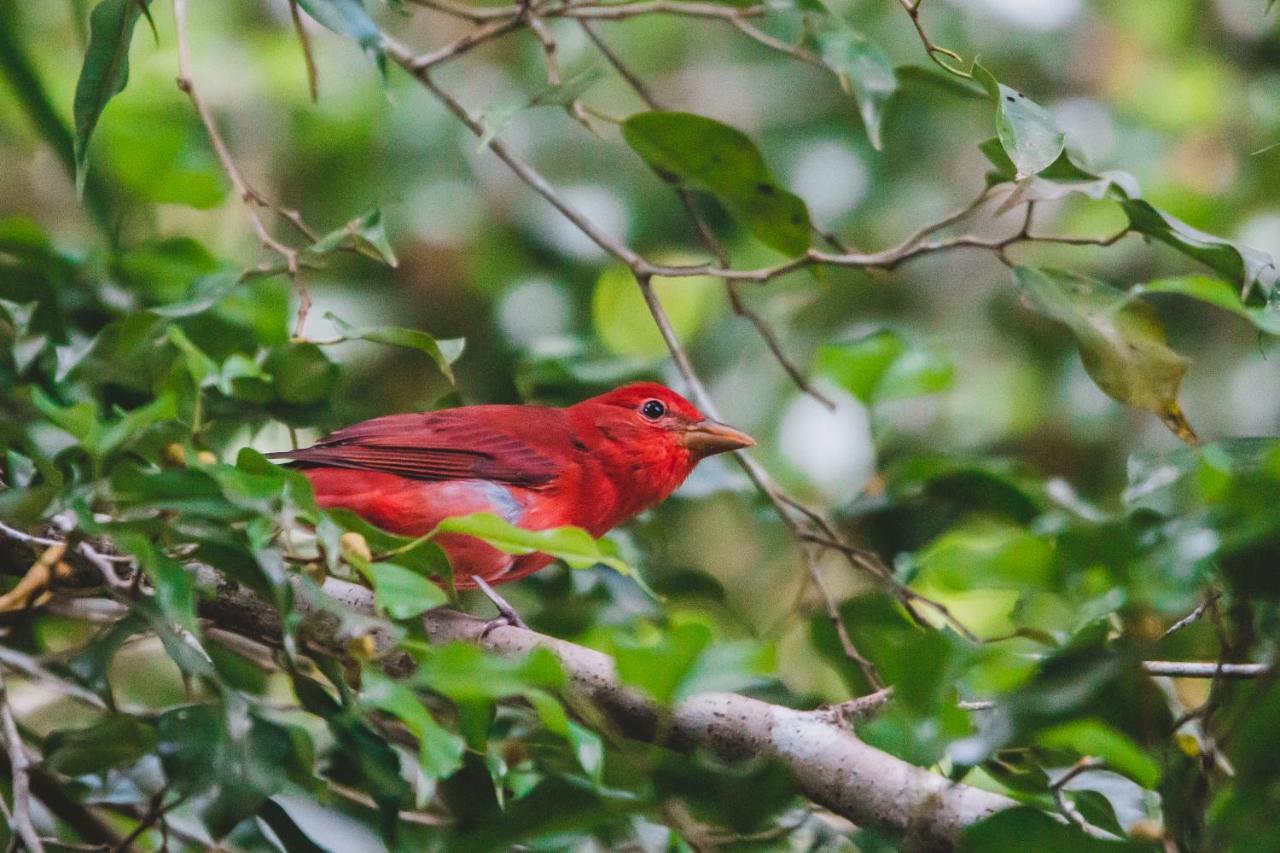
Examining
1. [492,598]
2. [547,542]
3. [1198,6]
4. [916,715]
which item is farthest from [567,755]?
[1198,6]

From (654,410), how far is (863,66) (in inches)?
56.3

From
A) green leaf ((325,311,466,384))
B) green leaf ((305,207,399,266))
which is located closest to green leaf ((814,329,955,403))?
green leaf ((325,311,466,384))

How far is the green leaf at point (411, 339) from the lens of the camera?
279 centimetres

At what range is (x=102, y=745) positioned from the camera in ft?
8.09

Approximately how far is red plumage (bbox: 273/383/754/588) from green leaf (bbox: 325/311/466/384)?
59 cm

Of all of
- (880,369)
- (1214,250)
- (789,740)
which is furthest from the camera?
(880,369)

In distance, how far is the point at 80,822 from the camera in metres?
2.84

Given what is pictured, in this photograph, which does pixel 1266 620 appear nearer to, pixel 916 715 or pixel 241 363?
pixel 916 715

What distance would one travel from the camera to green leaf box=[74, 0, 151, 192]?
2412mm

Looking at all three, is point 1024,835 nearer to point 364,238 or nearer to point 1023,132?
point 1023,132

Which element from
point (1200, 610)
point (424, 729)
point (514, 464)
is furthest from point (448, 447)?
point (1200, 610)

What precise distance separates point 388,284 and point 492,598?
3.09 m

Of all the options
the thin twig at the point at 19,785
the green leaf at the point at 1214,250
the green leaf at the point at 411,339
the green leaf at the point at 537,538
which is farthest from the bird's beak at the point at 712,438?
the thin twig at the point at 19,785

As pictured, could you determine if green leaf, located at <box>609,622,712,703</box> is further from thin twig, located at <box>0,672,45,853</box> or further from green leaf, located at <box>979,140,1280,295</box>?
green leaf, located at <box>979,140,1280,295</box>
